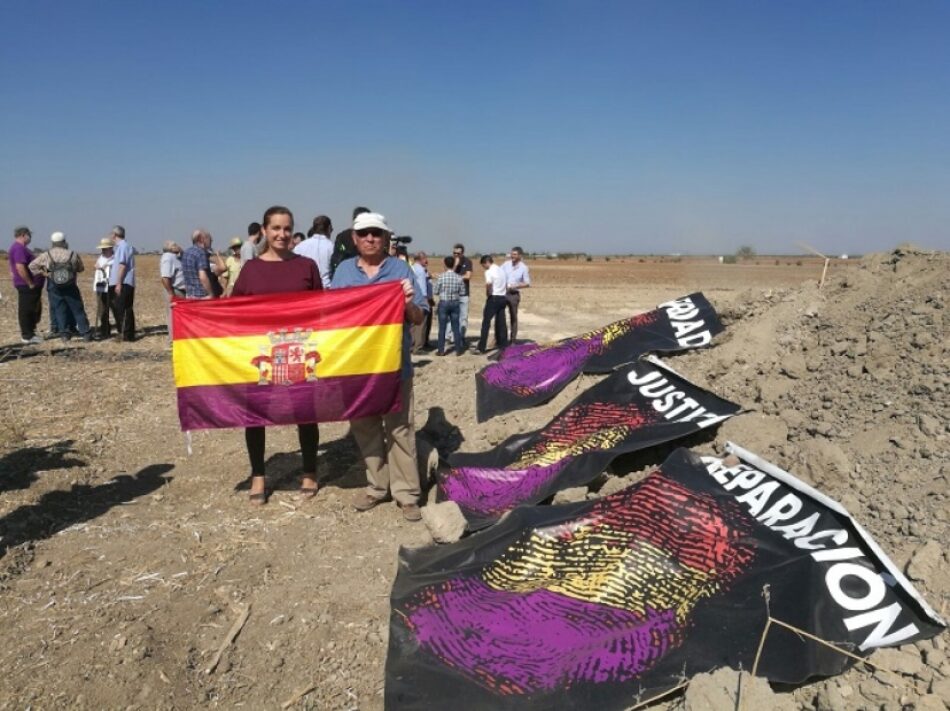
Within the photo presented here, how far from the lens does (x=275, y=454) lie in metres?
6.26

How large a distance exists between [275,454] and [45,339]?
8157 mm

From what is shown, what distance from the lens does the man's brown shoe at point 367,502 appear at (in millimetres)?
4879

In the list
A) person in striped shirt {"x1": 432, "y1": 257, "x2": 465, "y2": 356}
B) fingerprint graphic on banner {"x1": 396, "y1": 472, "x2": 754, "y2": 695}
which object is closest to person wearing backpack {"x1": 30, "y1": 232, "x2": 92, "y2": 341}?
person in striped shirt {"x1": 432, "y1": 257, "x2": 465, "y2": 356}

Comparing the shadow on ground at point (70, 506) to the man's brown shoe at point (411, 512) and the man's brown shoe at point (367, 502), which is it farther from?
the man's brown shoe at point (411, 512)

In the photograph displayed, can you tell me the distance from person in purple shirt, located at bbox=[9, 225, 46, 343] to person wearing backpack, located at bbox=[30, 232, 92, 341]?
145 millimetres

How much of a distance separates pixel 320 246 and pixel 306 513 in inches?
133

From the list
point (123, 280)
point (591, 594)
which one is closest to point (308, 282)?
point (591, 594)

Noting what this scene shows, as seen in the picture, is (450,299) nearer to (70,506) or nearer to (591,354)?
(591,354)

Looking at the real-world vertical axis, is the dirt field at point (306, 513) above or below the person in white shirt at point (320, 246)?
below

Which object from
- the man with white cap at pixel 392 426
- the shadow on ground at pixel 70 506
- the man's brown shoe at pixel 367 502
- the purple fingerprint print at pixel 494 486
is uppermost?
the man with white cap at pixel 392 426

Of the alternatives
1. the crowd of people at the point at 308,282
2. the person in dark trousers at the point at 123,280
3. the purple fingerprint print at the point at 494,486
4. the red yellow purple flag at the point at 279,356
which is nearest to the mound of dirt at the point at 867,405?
the purple fingerprint print at the point at 494,486

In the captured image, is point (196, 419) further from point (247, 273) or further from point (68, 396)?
point (68, 396)

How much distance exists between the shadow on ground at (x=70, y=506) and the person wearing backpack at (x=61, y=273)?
22.3ft

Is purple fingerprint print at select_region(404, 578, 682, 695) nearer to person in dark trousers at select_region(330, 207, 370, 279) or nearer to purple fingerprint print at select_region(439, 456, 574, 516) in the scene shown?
purple fingerprint print at select_region(439, 456, 574, 516)
